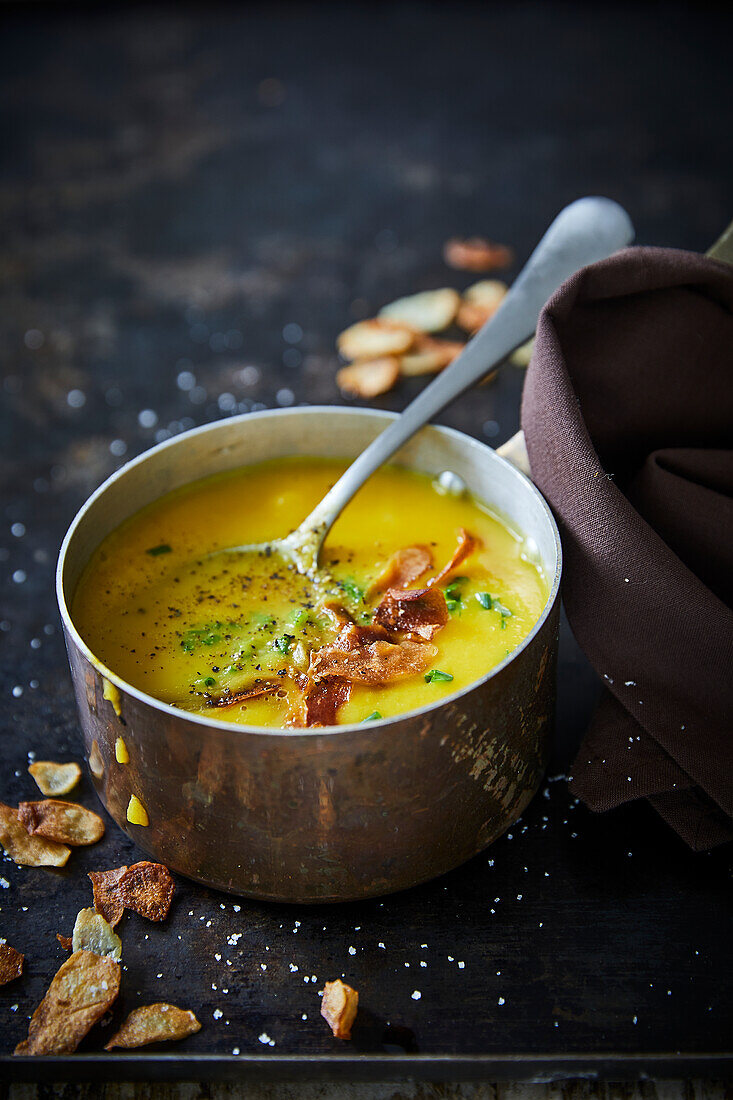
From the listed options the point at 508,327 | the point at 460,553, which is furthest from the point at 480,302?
the point at 460,553

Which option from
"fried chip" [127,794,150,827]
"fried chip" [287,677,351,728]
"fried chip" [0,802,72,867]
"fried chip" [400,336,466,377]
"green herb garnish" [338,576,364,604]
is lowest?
"fried chip" [0,802,72,867]

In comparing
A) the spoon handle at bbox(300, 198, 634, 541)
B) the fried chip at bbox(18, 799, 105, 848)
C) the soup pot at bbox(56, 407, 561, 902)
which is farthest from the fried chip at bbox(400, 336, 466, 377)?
the fried chip at bbox(18, 799, 105, 848)

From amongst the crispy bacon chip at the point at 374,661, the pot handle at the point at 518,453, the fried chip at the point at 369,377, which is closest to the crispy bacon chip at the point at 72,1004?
the crispy bacon chip at the point at 374,661

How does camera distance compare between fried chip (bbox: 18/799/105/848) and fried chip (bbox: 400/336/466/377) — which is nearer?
fried chip (bbox: 18/799/105/848)

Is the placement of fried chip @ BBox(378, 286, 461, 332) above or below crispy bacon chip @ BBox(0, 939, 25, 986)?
above

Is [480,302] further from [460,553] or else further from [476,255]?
[460,553]

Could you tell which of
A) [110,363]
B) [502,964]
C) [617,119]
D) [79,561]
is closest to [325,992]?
[502,964]

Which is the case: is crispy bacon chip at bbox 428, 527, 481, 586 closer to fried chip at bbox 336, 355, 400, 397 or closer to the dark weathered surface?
the dark weathered surface

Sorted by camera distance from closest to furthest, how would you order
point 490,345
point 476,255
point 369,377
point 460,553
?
point 460,553 → point 490,345 → point 369,377 → point 476,255
